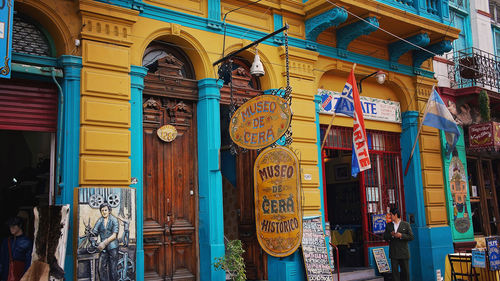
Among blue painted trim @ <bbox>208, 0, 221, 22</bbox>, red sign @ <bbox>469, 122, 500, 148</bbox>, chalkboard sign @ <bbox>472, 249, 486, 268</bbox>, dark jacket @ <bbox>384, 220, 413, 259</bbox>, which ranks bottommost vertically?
chalkboard sign @ <bbox>472, 249, 486, 268</bbox>

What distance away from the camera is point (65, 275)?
7367 mm

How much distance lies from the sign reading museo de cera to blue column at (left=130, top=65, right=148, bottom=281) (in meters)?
4.79

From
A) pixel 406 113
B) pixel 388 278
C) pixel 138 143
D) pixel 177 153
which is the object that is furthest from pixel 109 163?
pixel 406 113

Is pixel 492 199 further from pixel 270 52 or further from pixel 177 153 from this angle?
pixel 177 153

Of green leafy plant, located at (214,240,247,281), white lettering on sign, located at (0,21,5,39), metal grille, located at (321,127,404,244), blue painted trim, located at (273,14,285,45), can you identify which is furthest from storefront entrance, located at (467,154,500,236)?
white lettering on sign, located at (0,21,5,39)

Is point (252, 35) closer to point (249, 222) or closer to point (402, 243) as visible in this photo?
point (249, 222)

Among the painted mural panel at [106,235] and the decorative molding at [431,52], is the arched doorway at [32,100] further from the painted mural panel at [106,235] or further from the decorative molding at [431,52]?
the decorative molding at [431,52]

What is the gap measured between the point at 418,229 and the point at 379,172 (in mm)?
1831

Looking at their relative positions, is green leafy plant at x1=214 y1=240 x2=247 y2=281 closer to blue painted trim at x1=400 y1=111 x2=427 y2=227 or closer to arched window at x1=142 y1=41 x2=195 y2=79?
arched window at x1=142 y1=41 x2=195 y2=79

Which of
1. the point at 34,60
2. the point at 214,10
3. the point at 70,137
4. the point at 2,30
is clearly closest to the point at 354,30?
the point at 214,10

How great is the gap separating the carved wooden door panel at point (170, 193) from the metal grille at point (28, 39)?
2021mm

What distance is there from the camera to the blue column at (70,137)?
7.47m

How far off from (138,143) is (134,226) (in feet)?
4.94

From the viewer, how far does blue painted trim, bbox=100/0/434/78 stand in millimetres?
9031
